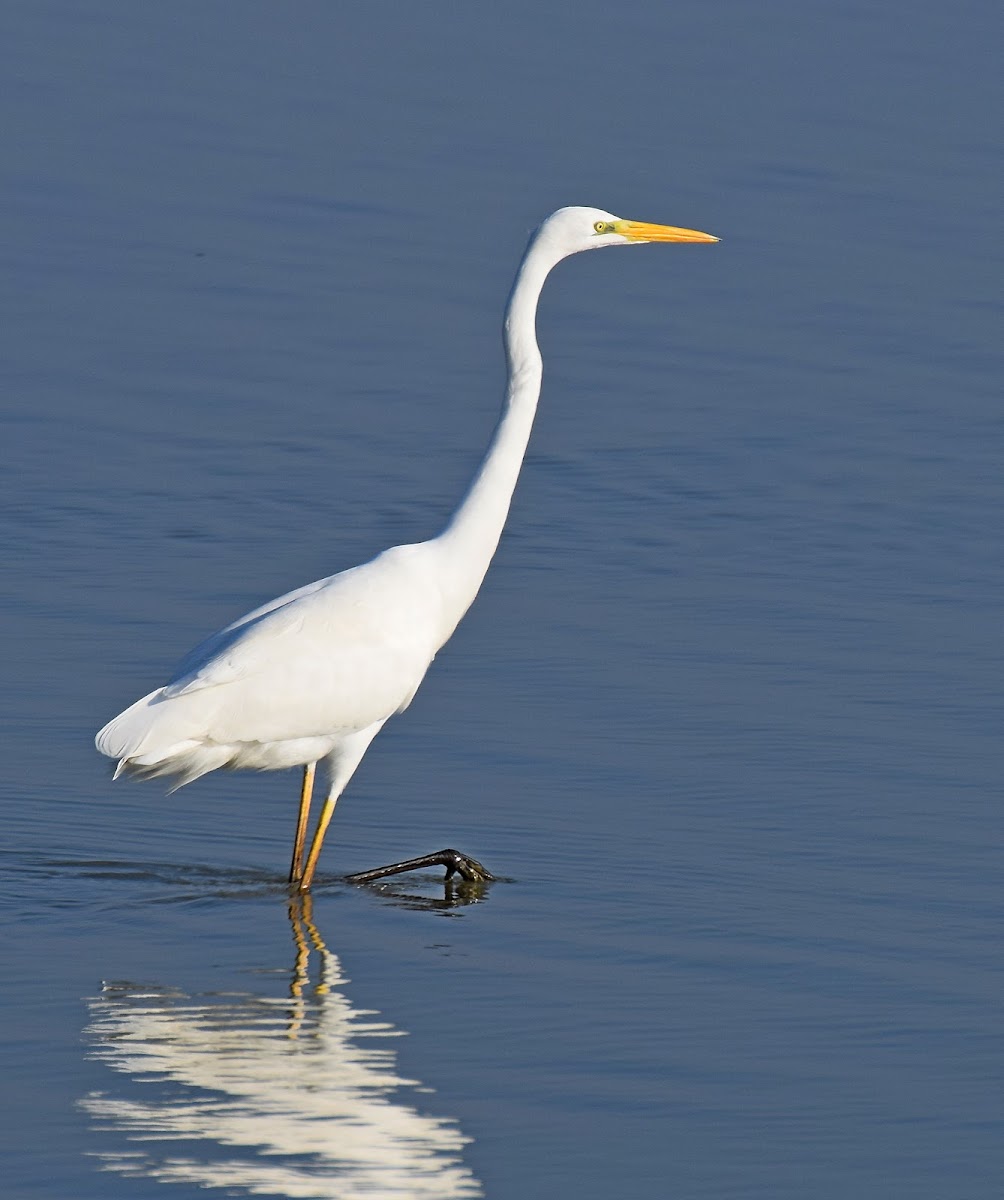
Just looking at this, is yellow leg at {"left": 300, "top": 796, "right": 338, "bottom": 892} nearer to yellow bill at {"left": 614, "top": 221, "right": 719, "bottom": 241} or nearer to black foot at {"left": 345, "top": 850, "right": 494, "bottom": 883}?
black foot at {"left": 345, "top": 850, "right": 494, "bottom": 883}

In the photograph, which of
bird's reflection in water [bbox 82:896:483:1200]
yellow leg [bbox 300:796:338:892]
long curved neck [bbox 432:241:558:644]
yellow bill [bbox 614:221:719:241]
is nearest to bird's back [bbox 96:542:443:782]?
long curved neck [bbox 432:241:558:644]

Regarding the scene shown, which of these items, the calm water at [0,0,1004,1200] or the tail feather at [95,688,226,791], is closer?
the calm water at [0,0,1004,1200]

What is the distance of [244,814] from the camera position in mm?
8898

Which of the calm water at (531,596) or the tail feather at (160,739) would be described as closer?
the calm water at (531,596)

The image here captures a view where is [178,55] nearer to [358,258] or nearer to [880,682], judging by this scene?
[358,258]

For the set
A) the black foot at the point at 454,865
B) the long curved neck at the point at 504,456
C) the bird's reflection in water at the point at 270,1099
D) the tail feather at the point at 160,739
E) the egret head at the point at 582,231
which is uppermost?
the egret head at the point at 582,231

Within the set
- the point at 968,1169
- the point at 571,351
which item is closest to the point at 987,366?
the point at 571,351

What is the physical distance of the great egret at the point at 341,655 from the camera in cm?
811

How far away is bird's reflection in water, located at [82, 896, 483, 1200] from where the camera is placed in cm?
600

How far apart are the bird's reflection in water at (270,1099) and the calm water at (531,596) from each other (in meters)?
0.02

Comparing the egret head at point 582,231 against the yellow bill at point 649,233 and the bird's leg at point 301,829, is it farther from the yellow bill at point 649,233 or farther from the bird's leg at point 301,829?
the bird's leg at point 301,829

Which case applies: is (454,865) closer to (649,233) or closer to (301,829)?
(301,829)

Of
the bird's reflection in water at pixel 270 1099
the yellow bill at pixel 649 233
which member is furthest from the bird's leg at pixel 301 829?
the yellow bill at pixel 649 233

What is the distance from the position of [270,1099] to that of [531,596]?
15.0ft
